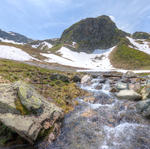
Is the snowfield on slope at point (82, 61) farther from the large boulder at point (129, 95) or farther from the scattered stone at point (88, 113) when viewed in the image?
the scattered stone at point (88, 113)

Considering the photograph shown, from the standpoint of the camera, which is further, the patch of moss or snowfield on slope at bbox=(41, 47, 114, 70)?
snowfield on slope at bbox=(41, 47, 114, 70)

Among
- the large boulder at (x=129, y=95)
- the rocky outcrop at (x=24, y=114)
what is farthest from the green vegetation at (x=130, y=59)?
the rocky outcrop at (x=24, y=114)

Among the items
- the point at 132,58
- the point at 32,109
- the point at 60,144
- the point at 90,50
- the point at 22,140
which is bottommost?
the point at 60,144

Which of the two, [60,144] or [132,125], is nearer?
[60,144]

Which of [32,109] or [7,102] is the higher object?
[7,102]

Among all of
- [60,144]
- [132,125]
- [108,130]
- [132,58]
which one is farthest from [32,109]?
[132,58]

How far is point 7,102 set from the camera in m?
7.51

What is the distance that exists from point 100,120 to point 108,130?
1.49m

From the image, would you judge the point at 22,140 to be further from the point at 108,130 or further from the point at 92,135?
the point at 108,130

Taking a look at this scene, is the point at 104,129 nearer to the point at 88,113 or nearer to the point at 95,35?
the point at 88,113

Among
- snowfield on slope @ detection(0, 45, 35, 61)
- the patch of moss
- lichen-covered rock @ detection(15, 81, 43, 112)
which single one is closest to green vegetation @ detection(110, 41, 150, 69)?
snowfield on slope @ detection(0, 45, 35, 61)

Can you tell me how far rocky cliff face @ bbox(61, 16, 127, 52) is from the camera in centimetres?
11635

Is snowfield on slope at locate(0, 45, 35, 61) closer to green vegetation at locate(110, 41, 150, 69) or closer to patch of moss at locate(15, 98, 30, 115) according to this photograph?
patch of moss at locate(15, 98, 30, 115)

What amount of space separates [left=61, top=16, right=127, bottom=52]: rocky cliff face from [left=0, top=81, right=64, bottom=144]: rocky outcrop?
370ft
